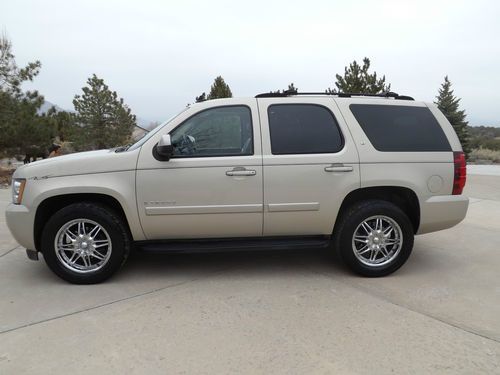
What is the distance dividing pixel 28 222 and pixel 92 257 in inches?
26.7

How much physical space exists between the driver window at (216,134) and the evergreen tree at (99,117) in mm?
15475

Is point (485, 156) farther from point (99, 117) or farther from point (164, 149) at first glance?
point (164, 149)

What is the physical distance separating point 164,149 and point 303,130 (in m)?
1.41

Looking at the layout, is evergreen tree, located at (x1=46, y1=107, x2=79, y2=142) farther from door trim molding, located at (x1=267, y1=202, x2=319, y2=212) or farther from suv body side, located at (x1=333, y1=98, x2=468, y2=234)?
suv body side, located at (x1=333, y1=98, x2=468, y2=234)

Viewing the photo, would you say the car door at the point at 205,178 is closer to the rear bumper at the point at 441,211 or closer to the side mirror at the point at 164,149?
the side mirror at the point at 164,149

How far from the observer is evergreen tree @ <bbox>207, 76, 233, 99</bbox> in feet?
59.8

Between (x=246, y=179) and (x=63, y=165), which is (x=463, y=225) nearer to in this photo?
(x=246, y=179)

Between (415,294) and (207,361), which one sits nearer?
(207,361)

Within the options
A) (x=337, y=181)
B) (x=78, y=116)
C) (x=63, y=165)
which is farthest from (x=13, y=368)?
(x=78, y=116)

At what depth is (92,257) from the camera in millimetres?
3934

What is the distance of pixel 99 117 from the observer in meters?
18.3

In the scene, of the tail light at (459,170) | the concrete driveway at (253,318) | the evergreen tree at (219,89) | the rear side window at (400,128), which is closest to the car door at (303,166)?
the rear side window at (400,128)

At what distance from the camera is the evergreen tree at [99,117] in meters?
18.0

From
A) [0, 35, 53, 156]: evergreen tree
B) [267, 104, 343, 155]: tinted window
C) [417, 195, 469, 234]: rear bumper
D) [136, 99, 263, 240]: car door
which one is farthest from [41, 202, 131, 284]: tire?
[0, 35, 53, 156]: evergreen tree
